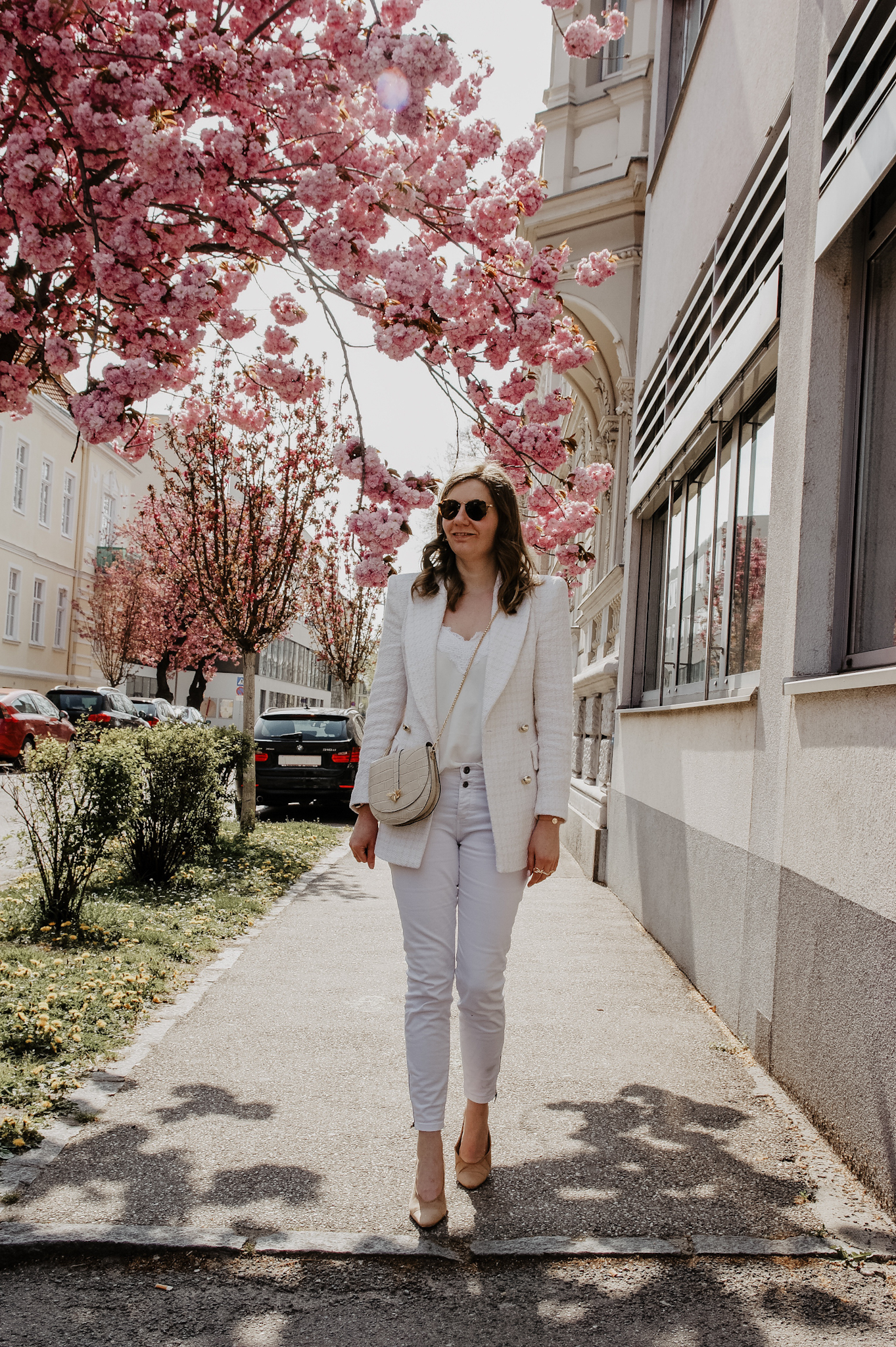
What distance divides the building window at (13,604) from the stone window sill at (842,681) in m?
34.2

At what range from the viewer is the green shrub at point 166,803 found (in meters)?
8.76

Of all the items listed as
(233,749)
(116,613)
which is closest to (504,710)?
(233,749)

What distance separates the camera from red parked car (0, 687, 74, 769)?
19.9m

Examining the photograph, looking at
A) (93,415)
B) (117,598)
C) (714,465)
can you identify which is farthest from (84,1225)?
(117,598)

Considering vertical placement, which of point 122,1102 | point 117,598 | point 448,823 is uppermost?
point 117,598

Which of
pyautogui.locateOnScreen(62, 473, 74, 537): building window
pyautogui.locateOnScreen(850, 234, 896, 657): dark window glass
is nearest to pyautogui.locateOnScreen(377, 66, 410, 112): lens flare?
pyautogui.locateOnScreen(850, 234, 896, 657): dark window glass

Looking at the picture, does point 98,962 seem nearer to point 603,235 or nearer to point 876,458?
point 876,458

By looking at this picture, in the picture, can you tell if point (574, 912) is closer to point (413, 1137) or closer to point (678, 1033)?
point (678, 1033)

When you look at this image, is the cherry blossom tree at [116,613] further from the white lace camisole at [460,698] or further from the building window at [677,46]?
the white lace camisole at [460,698]

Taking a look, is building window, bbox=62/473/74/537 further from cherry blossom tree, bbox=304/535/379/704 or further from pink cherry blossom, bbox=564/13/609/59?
pink cherry blossom, bbox=564/13/609/59

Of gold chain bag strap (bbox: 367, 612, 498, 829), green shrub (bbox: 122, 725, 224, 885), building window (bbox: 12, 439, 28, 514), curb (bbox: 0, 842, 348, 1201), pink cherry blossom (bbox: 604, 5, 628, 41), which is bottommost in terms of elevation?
curb (bbox: 0, 842, 348, 1201)

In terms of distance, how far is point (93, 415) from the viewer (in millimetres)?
5520

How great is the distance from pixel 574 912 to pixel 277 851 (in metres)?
3.95

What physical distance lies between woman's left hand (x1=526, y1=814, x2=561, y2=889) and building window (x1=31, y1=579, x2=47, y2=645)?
120 ft
